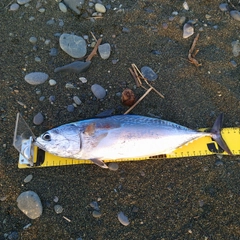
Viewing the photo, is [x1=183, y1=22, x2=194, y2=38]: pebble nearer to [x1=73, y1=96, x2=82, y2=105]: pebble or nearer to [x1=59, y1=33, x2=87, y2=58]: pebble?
[x1=59, y1=33, x2=87, y2=58]: pebble

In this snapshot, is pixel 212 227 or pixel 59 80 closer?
pixel 212 227

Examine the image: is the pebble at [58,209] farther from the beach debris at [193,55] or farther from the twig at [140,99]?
the beach debris at [193,55]

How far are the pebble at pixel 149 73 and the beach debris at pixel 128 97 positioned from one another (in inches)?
16.1

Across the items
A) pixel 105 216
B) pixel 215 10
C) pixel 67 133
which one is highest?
pixel 215 10

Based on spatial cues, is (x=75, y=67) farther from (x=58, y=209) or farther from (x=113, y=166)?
(x=58, y=209)

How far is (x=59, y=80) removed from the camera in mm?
3508

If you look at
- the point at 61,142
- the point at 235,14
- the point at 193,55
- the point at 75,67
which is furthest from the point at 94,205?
the point at 235,14

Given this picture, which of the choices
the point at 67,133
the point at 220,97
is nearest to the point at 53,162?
the point at 67,133

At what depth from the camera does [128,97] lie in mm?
3271

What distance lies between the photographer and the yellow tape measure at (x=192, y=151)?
3092 mm

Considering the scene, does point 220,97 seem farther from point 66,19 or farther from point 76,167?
point 66,19

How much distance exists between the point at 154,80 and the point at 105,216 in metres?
1.85

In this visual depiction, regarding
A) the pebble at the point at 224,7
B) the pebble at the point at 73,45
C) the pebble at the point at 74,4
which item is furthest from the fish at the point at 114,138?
the pebble at the point at 224,7

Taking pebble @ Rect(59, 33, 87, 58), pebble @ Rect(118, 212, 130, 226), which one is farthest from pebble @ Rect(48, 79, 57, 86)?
pebble @ Rect(118, 212, 130, 226)
